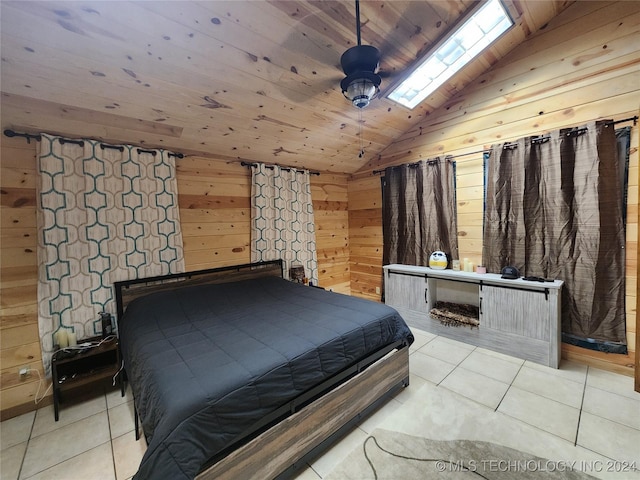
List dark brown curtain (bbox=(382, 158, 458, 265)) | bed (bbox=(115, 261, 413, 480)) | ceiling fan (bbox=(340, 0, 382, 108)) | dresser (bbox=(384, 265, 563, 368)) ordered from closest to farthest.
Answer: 1. bed (bbox=(115, 261, 413, 480))
2. ceiling fan (bbox=(340, 0, 382, 108))
3. dresser (bbox=(384, 265, 563, 368))
4. dark brown curtain (bbox=(382, 158, 458, 265))

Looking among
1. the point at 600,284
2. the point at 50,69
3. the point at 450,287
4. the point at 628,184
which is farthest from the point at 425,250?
the point at 50,69

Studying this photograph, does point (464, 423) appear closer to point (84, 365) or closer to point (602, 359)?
point (602, 359)

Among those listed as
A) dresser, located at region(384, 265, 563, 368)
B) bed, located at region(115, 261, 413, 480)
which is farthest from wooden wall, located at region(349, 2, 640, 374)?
bed, located at region(115, 261, 413, 480)

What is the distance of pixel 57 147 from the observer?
7.23 ft

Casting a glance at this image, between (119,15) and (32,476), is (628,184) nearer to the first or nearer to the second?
(119,15)

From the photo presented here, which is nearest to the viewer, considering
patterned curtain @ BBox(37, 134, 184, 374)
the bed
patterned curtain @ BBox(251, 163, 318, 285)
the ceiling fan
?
the bed

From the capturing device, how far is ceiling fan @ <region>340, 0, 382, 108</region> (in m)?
1.88

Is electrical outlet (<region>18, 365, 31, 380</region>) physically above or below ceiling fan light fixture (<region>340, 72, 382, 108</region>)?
below

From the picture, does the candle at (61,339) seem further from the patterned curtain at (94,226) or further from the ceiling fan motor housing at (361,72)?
the ceiling fan motor housing at (361,72)

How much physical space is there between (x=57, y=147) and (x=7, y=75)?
2.05 ft

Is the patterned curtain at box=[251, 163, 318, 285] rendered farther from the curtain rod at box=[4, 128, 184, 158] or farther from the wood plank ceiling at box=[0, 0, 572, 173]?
the curtain rod at box=[4, 128, 184, 158]

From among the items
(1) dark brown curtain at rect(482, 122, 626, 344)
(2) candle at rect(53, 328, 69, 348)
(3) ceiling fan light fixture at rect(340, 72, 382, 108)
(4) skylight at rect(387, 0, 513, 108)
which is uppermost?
(4) skylight at rect(387, 0, 513, 108)

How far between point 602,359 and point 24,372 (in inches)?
195

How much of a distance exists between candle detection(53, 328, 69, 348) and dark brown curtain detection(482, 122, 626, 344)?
4.18 metres
